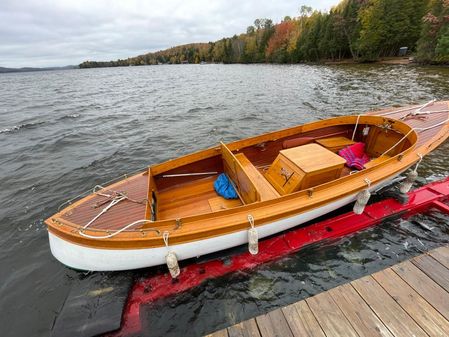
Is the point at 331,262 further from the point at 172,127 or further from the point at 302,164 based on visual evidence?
the point at 172,127

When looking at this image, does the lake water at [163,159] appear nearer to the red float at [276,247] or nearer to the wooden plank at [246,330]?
the red float at [276,247]

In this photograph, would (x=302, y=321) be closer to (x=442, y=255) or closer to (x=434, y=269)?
(x=434, y=269)

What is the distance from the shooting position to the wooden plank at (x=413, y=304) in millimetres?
3291

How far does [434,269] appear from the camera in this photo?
4137mm

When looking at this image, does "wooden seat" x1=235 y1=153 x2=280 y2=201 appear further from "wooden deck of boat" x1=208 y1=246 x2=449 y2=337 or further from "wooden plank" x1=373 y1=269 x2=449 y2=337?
"wooden plank" x1=373 y1=269 x2=449 y2=337

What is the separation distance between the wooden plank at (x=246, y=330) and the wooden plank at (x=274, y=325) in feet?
0.22

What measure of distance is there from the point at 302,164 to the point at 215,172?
266 cm

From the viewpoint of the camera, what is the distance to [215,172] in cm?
694

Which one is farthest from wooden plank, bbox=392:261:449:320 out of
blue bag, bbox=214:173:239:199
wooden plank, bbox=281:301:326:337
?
blue bag, bbox=214:173:239:199

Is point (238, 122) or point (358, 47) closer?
point (238, 122)

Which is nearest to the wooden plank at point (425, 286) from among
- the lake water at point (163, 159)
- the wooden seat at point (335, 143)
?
the lake water at point (163, 159)

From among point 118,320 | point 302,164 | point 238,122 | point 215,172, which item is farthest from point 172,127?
point 118,320

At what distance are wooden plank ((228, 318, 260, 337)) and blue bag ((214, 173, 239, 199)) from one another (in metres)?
2.96

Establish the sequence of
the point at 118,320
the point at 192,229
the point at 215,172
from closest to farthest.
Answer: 1. the point at 118,320
2. the point at 192,229
3. the point at 215,172
